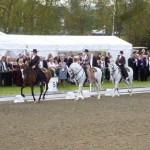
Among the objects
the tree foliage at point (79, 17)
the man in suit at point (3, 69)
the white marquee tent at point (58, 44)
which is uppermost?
the tree foliage at point (79, 17)

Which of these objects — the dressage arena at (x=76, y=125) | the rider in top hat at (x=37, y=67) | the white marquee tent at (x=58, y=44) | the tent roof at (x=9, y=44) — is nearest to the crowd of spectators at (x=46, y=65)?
Answer: the tent roof at (x=9, y=44)

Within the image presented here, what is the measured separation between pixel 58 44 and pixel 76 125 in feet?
69.7

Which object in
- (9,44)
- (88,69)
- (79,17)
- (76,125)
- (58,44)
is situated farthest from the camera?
(79,17)

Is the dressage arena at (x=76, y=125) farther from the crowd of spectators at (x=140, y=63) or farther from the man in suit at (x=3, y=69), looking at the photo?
the crowd of spectators at (x=140, y=63)

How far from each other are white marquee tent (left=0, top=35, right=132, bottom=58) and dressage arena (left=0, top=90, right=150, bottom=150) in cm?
1010

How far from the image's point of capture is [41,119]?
17547 millimetres

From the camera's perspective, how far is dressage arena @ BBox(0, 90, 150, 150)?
40.9 feet

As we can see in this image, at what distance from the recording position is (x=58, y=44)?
36969 millimetres

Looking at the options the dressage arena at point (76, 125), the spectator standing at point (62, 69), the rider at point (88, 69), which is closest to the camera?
the dressage arena at point (76, 125)

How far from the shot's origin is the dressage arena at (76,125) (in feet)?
40.9

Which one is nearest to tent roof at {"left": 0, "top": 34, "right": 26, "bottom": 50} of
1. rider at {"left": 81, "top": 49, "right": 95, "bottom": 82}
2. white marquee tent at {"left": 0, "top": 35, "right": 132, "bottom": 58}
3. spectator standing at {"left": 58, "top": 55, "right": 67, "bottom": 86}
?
white marquee tent at {"left": 0, "top": 35, "right": 132, "bottom": 58}

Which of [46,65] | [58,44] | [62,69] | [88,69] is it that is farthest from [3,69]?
[58,44]

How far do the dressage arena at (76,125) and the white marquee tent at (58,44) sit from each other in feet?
33.1

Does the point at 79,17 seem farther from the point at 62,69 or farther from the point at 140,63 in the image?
the point at 62,69
